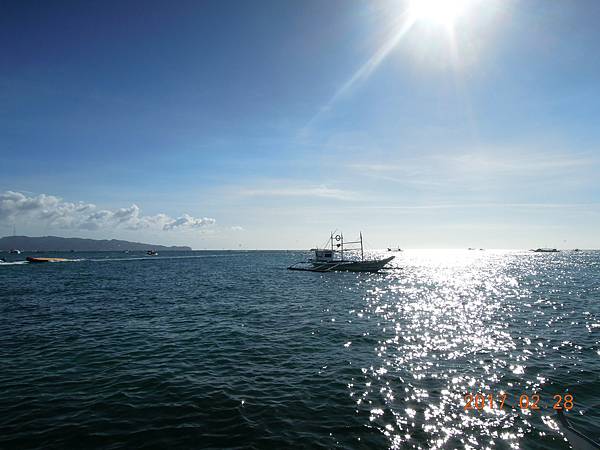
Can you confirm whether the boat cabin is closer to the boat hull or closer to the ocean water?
the boat hull

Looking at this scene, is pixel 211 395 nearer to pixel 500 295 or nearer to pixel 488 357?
pixel 488 357

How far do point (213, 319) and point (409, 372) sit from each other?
62.6 ft

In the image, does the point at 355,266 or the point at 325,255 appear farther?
the point at 325,255

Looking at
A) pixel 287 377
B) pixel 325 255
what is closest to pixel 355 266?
pixel 325 255

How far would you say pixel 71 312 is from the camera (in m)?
33.1

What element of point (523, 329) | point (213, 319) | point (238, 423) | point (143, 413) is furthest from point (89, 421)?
point (523, 329)
